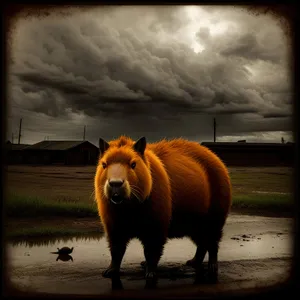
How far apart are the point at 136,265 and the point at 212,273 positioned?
1.11m

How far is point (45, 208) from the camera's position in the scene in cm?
860

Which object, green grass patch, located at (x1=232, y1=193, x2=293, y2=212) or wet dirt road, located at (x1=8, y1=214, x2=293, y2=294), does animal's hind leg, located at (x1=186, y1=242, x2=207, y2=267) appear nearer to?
wet dirt road, located at (x1=8, y1=214, x2=293, y2=294)

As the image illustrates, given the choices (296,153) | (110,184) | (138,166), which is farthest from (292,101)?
(110,184)

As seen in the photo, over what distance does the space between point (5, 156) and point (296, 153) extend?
3.35m

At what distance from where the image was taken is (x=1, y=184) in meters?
3.98

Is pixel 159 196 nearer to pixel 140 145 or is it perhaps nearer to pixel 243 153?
pixel 140 145

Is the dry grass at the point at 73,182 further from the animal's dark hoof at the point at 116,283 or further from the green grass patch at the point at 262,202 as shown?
the animal's dark hoof at the point at 116,283

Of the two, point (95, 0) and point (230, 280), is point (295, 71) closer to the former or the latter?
point (95, 0)

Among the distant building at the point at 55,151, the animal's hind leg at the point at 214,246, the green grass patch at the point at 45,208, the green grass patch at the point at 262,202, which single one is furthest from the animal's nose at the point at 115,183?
the green grass patch at the point at 262,202

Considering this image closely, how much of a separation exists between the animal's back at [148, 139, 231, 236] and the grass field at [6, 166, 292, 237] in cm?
110

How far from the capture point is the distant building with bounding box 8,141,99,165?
6.18m

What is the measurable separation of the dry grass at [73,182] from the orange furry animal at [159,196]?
5.91ft

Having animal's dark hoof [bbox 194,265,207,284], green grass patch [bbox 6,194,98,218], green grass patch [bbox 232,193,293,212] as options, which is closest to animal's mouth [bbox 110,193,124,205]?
animal's dark hoof [bbox 194,265,207,284]

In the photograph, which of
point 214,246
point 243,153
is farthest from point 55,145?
point 243,153
